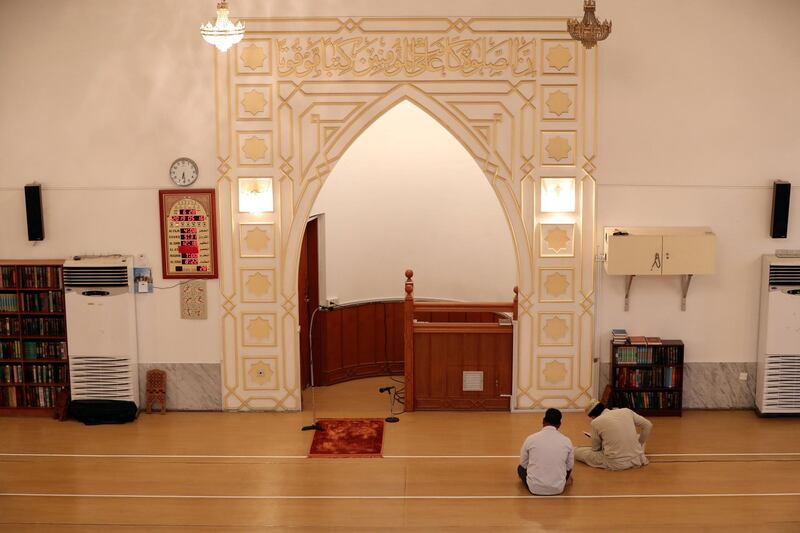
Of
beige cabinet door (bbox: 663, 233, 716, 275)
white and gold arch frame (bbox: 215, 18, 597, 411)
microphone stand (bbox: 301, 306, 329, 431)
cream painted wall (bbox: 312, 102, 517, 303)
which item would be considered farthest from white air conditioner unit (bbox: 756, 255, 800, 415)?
microphone stand (bbox: 301, 306, 329, 431)

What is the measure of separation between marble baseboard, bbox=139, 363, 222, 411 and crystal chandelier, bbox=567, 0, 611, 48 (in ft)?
17.1

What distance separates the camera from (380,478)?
8.37 metres

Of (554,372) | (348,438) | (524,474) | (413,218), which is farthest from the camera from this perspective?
(413,218)

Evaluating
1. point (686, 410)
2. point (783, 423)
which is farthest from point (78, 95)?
point (783, 423)

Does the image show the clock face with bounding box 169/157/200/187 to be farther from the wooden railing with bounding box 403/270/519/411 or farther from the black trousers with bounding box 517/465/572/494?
the black trousers with bounding box 517/465/572/494

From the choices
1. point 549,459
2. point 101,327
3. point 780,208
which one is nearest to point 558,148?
point 780,208

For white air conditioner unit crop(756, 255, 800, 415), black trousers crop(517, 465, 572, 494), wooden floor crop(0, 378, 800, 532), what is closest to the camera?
wooden floor crop(0, 378, 800, 532)

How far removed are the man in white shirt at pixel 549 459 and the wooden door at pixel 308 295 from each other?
3.50 metres

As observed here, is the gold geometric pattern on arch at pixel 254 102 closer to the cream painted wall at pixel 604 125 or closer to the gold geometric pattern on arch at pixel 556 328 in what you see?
the cream painted wall at pixel 604 125

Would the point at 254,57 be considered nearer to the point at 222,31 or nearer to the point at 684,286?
the point at 222,31

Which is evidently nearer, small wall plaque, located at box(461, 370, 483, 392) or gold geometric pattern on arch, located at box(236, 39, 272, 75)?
gold geometric pattern on arch, located at box(236, 39, 272, 75)

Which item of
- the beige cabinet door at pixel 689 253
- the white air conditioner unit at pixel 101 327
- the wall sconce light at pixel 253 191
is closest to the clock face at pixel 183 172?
the wall sconce light at pixel 253 191

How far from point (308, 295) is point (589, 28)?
499 centimetres

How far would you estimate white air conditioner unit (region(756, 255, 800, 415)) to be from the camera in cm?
Result: 957
